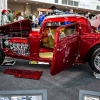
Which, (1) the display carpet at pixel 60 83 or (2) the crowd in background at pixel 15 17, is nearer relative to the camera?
(1) the display carpet at pixel 60 83

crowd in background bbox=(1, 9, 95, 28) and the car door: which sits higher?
crowd in background bbox=(1, 9, 95, 28)

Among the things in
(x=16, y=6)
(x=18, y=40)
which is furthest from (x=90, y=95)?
(x=16, y=6)

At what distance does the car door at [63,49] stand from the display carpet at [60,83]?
1.13ft

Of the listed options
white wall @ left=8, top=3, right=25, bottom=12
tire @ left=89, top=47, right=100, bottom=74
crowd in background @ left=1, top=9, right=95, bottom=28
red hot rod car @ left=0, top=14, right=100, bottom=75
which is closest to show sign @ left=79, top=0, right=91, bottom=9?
white wall @ left=8, top=3, right=25, bottom=12

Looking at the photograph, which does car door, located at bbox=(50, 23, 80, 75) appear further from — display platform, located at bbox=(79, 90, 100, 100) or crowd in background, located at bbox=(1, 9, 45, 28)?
crowd in background, located at bbox=(1, 9, 45, 28)

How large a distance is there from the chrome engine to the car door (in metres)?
1.08

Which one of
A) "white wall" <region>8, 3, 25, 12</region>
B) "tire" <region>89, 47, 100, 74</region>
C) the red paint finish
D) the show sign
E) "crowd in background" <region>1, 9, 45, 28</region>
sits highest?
the show sign

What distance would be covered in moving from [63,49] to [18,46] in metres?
1.47

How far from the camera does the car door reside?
2.99 meters

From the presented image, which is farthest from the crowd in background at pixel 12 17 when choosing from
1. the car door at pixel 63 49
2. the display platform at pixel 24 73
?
the car door at pixel 63 49

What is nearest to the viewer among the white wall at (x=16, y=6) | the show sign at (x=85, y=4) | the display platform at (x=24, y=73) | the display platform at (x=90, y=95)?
the display platform at (x=90, y=95)

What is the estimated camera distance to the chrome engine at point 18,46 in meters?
4.09

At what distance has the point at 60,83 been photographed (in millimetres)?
3445

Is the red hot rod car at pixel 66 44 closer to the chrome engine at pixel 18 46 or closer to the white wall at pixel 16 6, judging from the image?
Answer: the chrome engine at pixel 18 46
